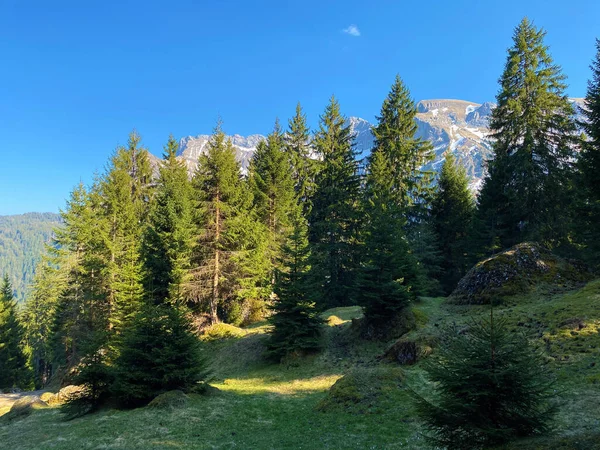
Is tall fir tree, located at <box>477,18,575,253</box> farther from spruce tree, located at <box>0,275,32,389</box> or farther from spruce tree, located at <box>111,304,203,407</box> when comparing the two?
spruce tree, located at <box>0,275,32,389</box>

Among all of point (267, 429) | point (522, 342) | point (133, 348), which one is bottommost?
point (267, 429)

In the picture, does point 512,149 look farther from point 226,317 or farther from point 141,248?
point 141,248

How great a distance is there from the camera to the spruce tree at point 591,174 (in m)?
15.4

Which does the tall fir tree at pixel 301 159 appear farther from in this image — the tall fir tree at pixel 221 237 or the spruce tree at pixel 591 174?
the spruce tree at pixel 591 174

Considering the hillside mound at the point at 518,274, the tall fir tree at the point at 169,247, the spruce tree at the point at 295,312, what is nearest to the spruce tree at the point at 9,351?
the tall fir tree at the point at 169,247

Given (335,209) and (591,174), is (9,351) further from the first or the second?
(591,174)

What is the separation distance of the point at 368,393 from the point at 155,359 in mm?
9665

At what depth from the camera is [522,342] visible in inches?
273

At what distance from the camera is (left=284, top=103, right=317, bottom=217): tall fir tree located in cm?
4549

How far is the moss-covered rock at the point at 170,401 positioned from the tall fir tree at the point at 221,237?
15965mm

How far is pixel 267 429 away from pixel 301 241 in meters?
13.4

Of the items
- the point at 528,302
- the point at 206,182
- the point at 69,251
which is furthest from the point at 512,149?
the point at 69,251

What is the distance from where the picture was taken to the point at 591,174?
50.9 ft

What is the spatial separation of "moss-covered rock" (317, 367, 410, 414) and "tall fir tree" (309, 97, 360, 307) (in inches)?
786
